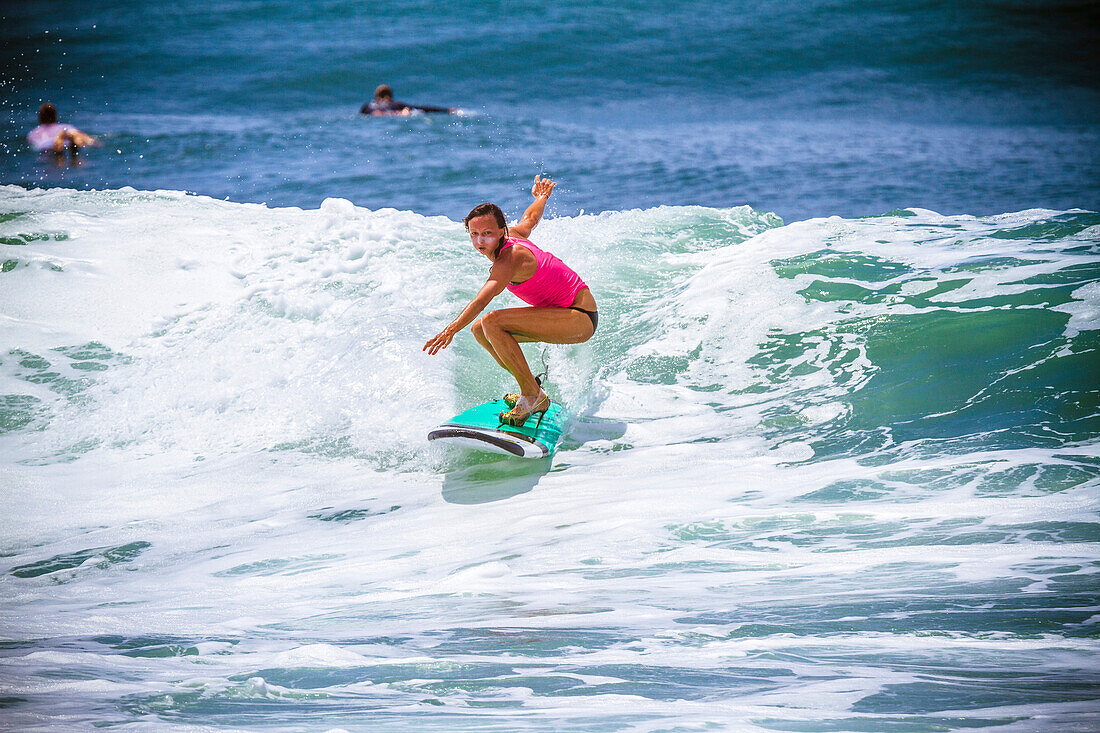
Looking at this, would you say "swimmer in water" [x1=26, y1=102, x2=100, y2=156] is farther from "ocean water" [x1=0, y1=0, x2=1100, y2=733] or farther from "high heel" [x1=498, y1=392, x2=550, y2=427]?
"high heel" [x1=498, y1=392, x2=550, y2=427]

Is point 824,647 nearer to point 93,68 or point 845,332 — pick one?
point 845,332

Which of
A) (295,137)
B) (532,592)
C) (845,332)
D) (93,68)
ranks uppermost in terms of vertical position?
(93,68)

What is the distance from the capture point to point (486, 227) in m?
5.52

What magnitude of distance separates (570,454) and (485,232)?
5.32 feet

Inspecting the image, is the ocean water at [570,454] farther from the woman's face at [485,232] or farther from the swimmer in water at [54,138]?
the woman's face at [485,232]

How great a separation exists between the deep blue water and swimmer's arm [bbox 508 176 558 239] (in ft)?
20.1

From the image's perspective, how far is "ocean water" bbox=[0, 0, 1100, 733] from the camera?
3.24 metres

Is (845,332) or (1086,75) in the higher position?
(1086,75)

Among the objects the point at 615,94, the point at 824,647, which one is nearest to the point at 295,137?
the point at 615,94

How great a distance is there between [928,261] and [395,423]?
4842mm

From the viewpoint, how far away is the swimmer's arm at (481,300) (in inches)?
211

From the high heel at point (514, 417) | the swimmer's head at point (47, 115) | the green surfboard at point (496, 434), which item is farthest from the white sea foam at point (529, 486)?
the swimmer's head at point (47, 115)

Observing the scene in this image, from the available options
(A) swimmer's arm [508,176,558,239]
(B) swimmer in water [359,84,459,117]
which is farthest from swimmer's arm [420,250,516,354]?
(B) swimmer in water [359,84,459,117]

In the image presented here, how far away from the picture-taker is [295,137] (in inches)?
678
